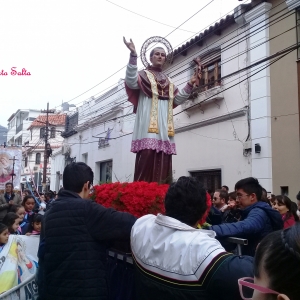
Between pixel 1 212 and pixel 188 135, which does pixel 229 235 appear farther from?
pixel 188 135

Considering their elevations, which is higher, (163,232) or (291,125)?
(291,125)

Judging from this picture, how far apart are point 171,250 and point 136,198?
116cm

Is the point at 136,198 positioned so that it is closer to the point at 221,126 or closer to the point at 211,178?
the point at 221,126

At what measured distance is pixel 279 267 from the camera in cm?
94

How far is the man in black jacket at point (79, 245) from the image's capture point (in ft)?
7.18

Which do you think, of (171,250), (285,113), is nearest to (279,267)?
(171,250)

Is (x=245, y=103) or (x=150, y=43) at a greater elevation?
(x=245, y=103)

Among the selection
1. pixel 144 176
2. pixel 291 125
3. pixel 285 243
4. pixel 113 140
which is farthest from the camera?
pixel 113 140

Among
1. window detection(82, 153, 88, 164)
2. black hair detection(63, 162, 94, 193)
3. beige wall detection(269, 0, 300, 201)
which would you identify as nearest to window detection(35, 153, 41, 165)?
window detection(82, 153, 88, 164)

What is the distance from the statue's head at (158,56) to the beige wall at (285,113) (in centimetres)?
531

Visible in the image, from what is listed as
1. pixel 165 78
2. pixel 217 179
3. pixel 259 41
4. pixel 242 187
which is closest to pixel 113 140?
pixel 217 179

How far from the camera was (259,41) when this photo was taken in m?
9.48

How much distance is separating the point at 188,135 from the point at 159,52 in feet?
27.0

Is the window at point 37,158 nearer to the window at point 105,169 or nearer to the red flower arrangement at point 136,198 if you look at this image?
the window at point 105,169
